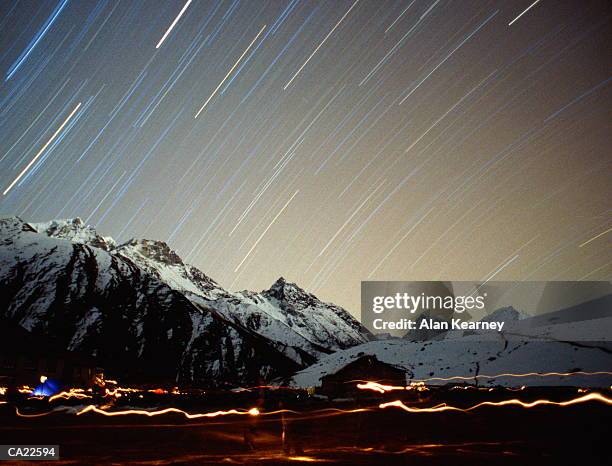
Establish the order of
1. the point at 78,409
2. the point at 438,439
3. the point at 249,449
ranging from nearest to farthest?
the point at 249,449
the point at 438,439
the point at 78,409

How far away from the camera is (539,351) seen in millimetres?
137000

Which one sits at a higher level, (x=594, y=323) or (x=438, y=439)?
(x=594, y=323)

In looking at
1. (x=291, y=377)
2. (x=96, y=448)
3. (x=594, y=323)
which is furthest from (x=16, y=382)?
(x=594, y=323)

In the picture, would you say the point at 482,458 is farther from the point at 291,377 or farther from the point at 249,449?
the point at 291,377

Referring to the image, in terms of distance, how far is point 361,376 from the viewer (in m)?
98.4

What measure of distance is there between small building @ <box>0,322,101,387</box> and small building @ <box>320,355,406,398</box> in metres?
40.8

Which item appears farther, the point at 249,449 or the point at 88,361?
the point at 88,361

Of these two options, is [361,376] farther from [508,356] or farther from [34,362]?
[508,356]

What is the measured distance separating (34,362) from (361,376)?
2033 inches

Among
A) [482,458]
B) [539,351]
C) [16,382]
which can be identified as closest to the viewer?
[482,458]

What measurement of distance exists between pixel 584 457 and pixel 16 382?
75.8 metres

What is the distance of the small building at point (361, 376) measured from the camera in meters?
96.6

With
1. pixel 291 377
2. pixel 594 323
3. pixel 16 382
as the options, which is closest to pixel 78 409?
pixel 16 382

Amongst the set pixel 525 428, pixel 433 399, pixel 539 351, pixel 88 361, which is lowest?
pixel 525 428
